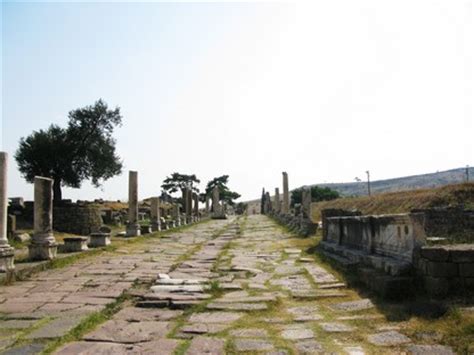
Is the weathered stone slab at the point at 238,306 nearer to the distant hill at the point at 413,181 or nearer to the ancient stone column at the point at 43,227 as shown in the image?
the ancient stone column at the point at 43,227

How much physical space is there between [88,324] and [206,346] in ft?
4.83

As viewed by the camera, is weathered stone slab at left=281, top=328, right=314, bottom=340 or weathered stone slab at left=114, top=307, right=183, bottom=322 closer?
weathered stone slab at left=281, top=328, right=314, bottom=340

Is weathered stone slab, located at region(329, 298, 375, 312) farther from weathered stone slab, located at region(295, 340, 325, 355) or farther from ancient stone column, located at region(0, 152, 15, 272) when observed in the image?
ancient stone column, located at region(0, 152, 15, 272)

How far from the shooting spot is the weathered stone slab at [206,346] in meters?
3.90

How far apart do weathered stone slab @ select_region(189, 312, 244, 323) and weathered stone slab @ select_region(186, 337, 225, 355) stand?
0.68 m

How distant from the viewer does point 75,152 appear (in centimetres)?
3438

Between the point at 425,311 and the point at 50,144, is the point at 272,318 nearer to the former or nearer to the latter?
the point at 425,311

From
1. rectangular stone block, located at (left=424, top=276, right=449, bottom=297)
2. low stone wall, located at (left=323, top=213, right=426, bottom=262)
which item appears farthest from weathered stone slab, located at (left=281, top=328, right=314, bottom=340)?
low stone wall, located at (left=323, top=213, right=426, bottom=262)

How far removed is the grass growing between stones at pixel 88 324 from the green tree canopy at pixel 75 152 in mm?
29282

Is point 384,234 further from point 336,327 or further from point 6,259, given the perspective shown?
point 6,259

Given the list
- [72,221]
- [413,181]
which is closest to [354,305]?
[72,221]

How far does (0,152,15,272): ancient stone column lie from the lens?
8203 mm

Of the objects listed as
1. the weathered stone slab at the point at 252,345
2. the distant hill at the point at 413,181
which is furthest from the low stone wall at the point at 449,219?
the distant hill at the point at 413,181

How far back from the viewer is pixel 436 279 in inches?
207
